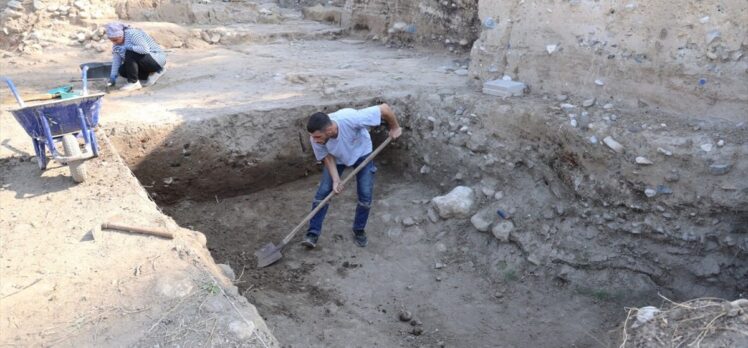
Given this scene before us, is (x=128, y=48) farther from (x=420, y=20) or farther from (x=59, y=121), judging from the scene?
(x=420, y=20)

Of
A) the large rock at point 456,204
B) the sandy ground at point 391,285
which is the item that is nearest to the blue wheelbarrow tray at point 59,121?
the sandy ground at point 391,285

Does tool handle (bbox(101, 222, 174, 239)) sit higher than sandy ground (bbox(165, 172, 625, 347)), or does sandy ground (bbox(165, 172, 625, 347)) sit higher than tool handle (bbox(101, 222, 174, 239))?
tool handle (bbox(101, 222, 174, 239))

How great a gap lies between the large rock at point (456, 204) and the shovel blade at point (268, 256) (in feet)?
4.80

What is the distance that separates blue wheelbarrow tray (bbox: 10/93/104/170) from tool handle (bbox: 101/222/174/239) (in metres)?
0.77

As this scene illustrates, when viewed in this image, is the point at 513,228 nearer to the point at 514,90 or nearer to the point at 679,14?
the point at 514,90

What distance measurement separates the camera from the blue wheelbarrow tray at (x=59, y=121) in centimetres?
405

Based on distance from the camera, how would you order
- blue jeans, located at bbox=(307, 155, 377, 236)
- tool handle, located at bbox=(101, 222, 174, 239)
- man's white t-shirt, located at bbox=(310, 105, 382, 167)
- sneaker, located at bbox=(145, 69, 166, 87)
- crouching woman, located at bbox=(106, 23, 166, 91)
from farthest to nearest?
sneaker, located at bbox=(145, 69, 166, 87) < crouching woman, located at bbox=(106, 23, 166, 91) < blue jeans, located at bbox=(307, 155, 377, 236) < man's white t-shirt, located at bbox=(310, 105, 382, 167) < tool handle, located at bbox=(101, 222, 174, 239)

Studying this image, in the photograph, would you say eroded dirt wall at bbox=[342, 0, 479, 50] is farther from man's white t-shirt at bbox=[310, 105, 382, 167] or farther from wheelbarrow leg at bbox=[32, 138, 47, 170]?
wheelbarrow leg at bbox=[32, 138, 47, 170]

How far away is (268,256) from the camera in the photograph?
488 cm

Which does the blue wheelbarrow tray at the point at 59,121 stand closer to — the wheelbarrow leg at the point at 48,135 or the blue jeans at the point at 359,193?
the wheelbarrow leg at the point at 48,135

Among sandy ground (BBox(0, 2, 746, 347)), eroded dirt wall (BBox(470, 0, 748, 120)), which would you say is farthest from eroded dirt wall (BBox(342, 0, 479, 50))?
eroded dirt wall (BBox(470, 0, 748, 120))

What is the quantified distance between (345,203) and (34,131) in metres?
2.78

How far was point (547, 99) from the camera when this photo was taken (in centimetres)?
521

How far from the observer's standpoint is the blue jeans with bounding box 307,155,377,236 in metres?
4.86
